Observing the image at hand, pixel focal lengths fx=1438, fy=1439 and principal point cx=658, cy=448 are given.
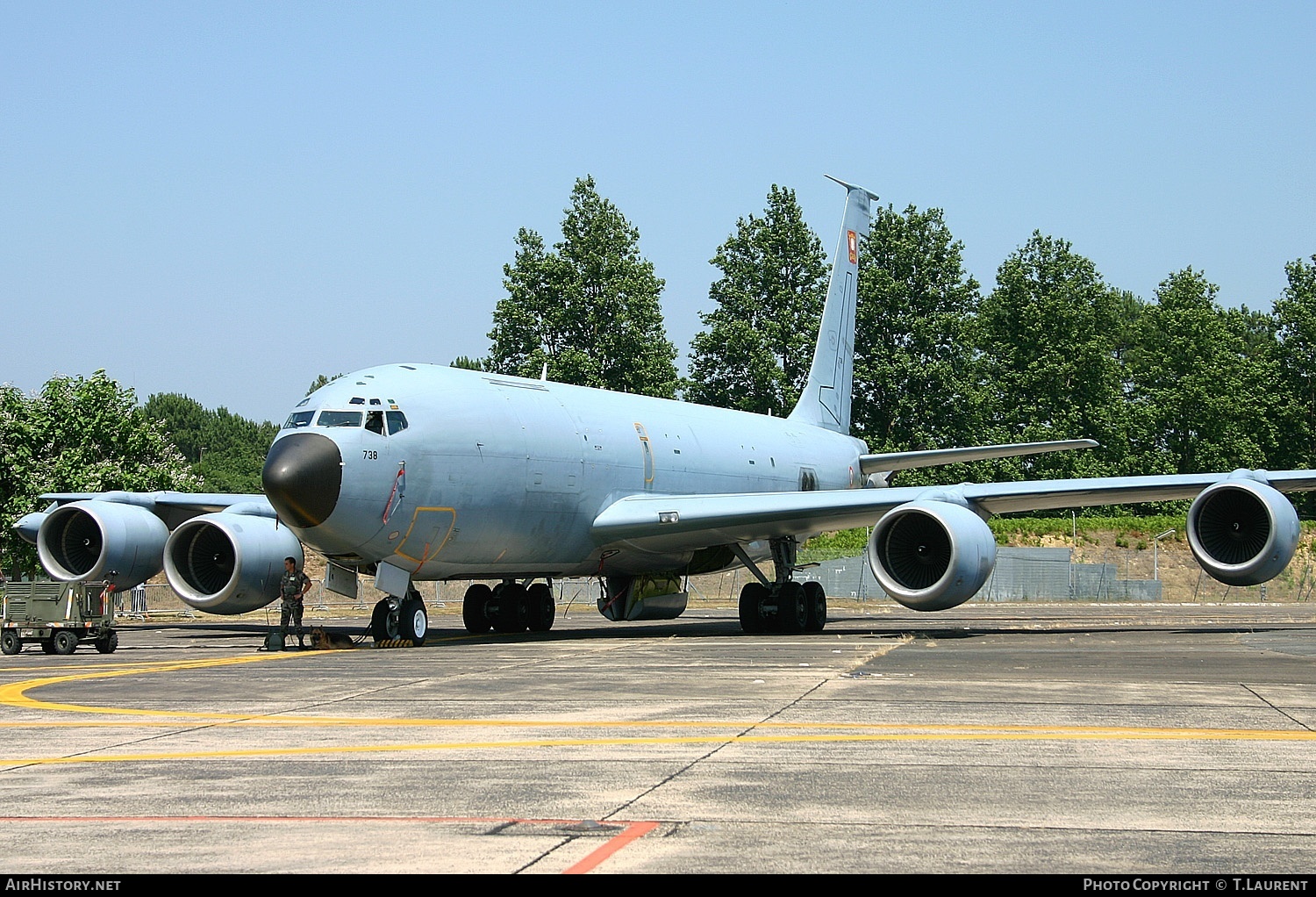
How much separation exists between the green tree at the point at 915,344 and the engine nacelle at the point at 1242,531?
43266mm

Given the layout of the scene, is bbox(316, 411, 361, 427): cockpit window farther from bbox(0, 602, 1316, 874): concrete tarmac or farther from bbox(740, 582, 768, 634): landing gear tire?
bbox(740, 582, 768, 634): landing gear tire

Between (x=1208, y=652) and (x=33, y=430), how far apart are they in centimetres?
3499

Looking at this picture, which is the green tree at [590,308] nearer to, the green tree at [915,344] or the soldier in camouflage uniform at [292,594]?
the green tree at [915,344]

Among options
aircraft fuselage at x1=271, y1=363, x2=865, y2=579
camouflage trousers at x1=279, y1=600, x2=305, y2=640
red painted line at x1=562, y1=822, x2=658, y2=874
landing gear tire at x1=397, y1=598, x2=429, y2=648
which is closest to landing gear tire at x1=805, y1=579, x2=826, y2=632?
aircraft fuselage at x1=271, y1=363, x2=865, y2=579

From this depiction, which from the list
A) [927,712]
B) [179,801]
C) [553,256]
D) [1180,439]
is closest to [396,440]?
[927,712]

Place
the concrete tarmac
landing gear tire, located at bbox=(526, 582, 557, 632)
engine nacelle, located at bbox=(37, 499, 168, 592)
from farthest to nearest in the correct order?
landing gear tire, located at bbox=(526, 582, 557, 632), engine nacelle, located at bbox=(37, 499, 168, 592), the concrete tarmac

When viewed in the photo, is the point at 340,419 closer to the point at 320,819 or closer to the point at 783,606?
the point at 783,606

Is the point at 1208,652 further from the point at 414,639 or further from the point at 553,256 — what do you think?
the point at 553,256

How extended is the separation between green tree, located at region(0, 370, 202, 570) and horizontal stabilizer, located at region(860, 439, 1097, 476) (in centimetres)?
2143

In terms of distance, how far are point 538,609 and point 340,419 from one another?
24.5 ft

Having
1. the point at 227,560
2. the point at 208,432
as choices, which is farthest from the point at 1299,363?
the point at 208,432

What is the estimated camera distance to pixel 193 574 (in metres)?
22.5

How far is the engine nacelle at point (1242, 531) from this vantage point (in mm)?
20828

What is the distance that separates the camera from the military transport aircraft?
19375 millimetres
